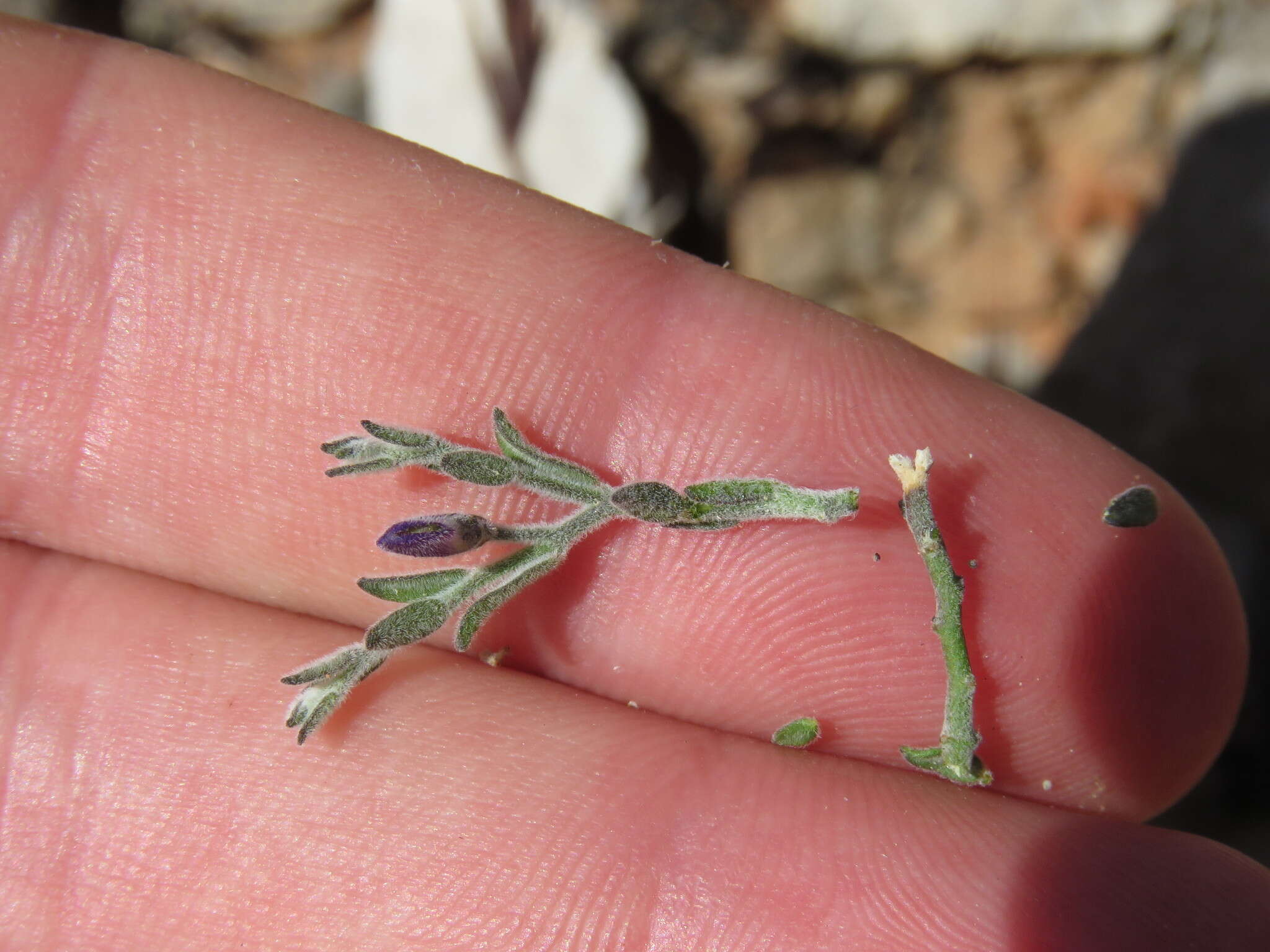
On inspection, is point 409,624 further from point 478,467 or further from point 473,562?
point 478,467

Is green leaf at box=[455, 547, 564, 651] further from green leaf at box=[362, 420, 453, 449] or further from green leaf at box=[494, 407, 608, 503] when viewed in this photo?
green leaf at box=[362, 420, 453, 449]

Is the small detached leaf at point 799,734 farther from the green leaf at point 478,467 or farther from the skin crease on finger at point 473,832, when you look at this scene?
the green leaf at point 478,467

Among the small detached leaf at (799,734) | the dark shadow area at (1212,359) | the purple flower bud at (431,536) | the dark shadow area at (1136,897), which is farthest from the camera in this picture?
the dark shadow area at (1212,359)

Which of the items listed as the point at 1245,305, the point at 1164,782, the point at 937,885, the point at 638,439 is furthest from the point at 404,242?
the point at 1245,305

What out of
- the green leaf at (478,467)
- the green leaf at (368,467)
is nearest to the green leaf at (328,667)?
the green leaf at (368,467)

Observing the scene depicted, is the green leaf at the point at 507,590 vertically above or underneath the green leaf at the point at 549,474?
underneath

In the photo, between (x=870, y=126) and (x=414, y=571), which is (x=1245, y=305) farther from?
(x=414, y=571)
